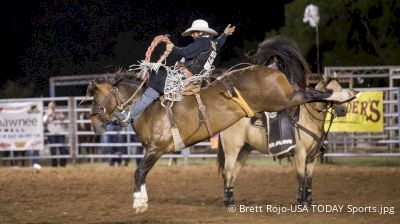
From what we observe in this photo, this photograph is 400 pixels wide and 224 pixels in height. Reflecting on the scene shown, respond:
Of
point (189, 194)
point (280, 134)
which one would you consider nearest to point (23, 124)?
point (189, 194)

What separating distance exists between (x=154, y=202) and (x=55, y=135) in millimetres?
7476

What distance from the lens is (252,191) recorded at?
10273mm

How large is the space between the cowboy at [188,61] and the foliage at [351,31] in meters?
16.0

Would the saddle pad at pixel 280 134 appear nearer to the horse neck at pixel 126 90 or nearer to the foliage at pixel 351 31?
the horse neck at pixel 126 90

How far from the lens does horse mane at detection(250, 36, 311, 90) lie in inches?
301

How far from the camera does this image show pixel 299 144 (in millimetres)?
8625

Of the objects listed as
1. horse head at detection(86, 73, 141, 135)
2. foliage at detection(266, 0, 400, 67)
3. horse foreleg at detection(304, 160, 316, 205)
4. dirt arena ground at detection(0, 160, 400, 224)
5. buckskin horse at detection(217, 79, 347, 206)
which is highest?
foliage at detection(266, 0, 400, 67)

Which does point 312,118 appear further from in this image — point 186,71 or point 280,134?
point 186,71

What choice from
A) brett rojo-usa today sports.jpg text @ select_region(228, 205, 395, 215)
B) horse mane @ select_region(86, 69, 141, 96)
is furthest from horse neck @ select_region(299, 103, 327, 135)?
horse mane @ select_region(86, 69, 141, 96)

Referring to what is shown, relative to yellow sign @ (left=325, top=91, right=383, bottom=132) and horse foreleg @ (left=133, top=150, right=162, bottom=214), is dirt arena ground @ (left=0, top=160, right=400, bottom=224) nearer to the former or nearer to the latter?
horse foreleg @ (left=133, top=150, right=162, bottom=214)

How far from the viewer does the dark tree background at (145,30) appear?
20.3m

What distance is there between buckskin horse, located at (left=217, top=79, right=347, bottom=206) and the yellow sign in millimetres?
5341

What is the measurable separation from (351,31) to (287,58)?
1680cm

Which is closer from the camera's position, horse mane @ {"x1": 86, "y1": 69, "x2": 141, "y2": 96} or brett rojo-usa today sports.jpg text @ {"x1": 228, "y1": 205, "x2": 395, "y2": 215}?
horse mane @ {"x1": 86, "y1": 69, "x2": 141, "y2": 96}
